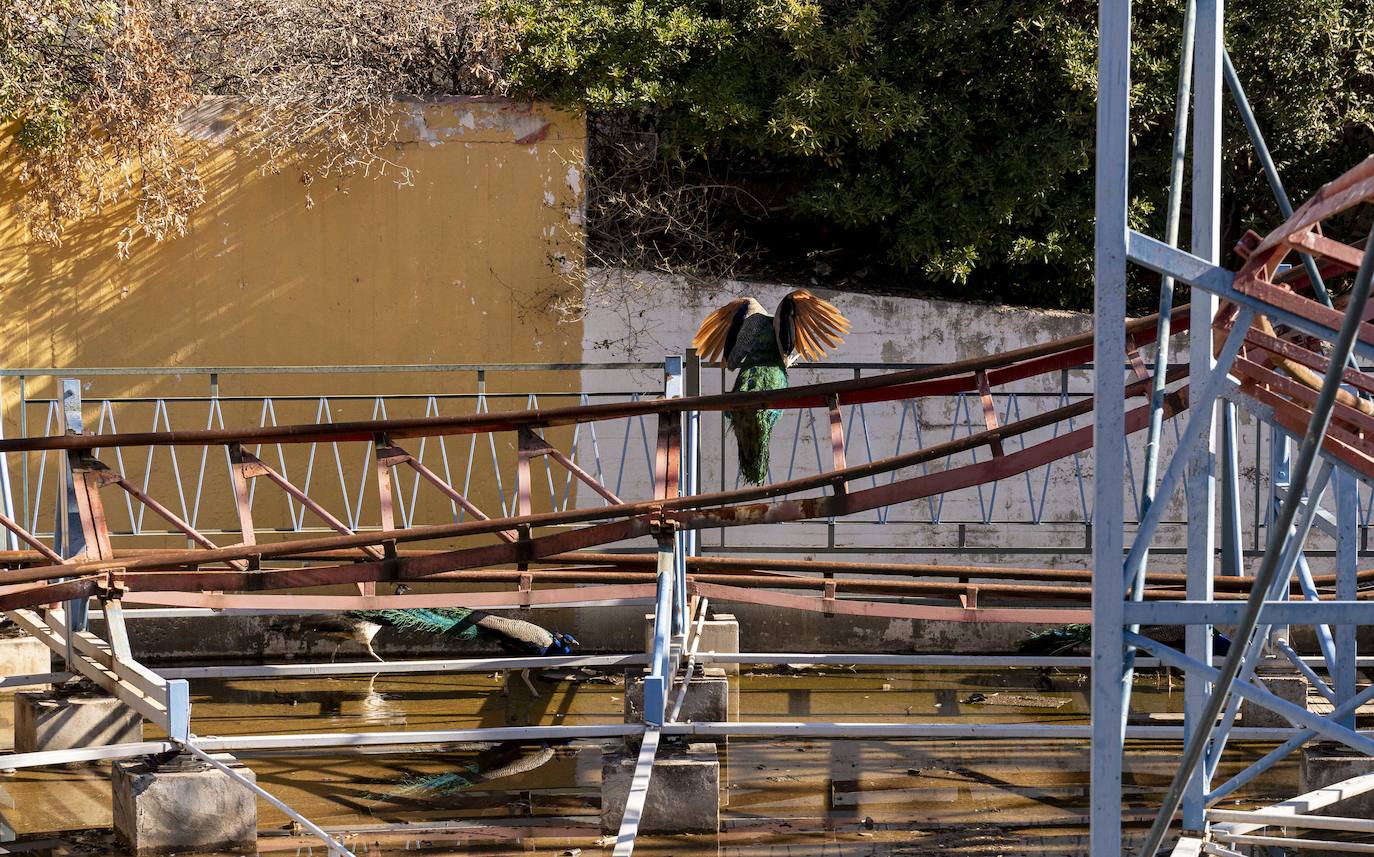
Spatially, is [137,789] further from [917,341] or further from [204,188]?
[917,341]

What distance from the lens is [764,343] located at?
7457 millimetres

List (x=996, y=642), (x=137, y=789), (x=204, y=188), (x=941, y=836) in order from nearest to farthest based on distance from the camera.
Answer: (x=137, y=789) < (x=941, y=836) < (x=996, y=642) < (x=204, y=188)

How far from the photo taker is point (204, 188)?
10.2 meters

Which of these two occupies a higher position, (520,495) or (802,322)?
(802,322)

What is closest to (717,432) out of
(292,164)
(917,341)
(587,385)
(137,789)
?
(587,385)

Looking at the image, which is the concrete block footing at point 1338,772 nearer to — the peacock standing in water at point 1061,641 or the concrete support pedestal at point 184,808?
the peacock standing in water at point 1061,641

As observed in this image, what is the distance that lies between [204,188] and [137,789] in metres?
5.97

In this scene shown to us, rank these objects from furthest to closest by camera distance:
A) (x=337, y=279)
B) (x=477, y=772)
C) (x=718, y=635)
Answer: (x=337, y=279)
(x=718, y=635)
(x=477, y=772)

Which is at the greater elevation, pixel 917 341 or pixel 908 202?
pixel 908 202

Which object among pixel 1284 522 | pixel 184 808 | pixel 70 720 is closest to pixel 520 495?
pixel 184 808

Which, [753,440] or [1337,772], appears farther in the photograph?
[753,440]

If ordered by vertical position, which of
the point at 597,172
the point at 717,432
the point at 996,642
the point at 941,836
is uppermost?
the point at 597,172

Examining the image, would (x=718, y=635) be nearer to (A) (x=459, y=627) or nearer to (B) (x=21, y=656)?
(A) (x=459, y=627)

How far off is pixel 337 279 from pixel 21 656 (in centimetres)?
384
